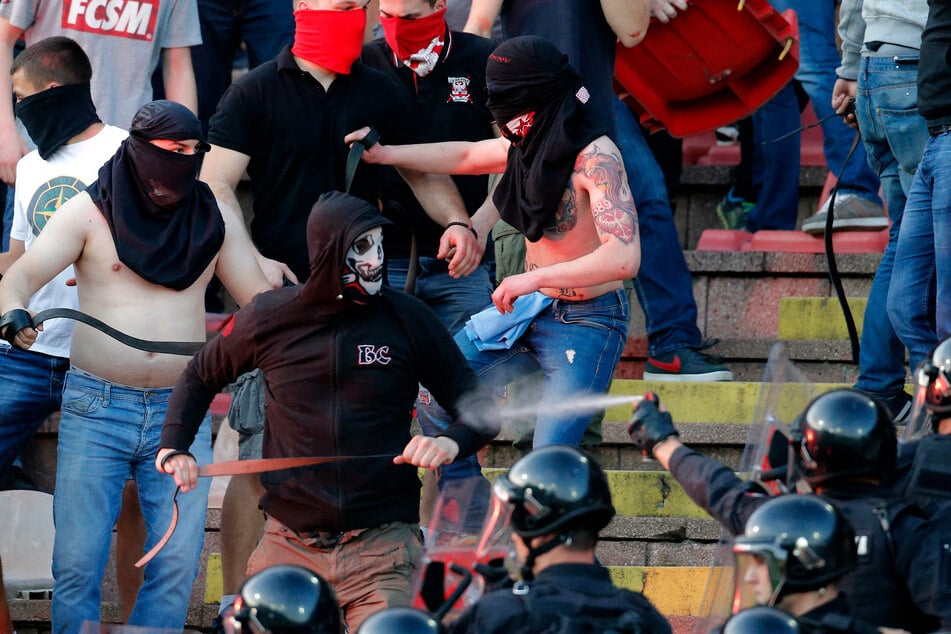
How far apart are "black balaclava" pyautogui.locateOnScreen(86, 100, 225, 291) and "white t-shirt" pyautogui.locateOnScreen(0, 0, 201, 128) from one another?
5.39 ft

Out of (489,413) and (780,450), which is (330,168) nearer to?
(489,413)

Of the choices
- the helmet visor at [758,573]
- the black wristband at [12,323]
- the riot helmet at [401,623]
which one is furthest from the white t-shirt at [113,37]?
the helmet visor at [758,573]

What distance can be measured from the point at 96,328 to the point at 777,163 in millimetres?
4143

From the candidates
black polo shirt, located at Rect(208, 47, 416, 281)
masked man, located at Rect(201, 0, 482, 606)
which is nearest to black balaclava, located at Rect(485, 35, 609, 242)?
masked man, located at Rect(201, 0, 482, 606)

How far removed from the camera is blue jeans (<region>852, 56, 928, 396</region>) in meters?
7.06

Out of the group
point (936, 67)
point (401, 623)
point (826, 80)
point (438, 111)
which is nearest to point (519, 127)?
point (438, 111)

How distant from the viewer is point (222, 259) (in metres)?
6.75

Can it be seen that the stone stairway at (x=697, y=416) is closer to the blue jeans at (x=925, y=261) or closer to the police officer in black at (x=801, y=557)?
the blue jeans at (x=925, y=261)

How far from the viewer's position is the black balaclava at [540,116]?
6.34m

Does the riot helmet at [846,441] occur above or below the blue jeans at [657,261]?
above

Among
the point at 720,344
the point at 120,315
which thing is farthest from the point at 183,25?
the point at 720,344

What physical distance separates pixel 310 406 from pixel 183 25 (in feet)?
10.4

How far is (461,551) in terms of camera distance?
534cm

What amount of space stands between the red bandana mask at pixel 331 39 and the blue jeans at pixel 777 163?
2.68 meters
